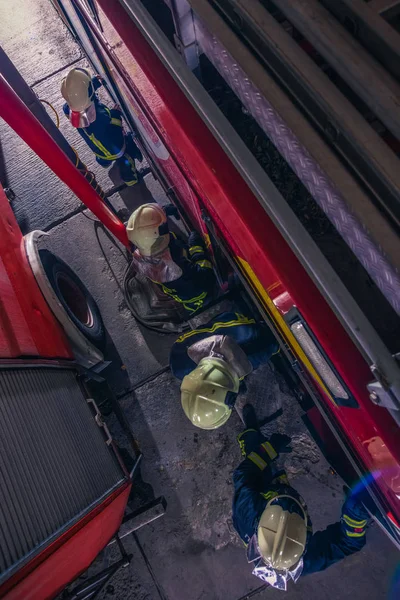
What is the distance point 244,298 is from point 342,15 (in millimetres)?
2374

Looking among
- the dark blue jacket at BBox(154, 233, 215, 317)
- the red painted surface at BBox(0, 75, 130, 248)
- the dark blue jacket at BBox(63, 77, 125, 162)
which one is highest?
the dark blue jacket at BBox(63, 77, 125, 162)

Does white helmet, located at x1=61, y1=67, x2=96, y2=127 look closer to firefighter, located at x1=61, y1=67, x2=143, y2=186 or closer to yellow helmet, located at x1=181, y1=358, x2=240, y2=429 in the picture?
firefighter, located at x1=61, y1=67, x2=143, y2=186

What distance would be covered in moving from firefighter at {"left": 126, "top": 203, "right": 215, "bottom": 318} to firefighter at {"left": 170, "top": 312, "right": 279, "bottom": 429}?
424mm

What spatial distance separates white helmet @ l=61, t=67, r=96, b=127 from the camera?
381 cm

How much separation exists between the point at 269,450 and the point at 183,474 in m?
1.01

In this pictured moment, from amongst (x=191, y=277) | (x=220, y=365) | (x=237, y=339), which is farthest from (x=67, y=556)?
(x=191, y=277)

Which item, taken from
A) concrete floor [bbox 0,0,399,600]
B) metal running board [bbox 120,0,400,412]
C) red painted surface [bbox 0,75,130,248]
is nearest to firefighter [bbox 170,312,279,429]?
concrete floor [bbox 0,0,399,600]

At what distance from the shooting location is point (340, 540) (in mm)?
2754

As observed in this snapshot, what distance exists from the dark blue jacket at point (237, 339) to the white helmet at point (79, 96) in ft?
7.93

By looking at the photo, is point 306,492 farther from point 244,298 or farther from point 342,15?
point 342,15

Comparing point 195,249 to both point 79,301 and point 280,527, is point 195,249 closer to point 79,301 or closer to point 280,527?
point 79,301

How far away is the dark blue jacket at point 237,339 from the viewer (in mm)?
3084

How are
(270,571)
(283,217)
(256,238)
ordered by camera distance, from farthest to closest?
(270,571) < (256,238) < (283,217)

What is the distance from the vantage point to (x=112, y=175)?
4781mm
